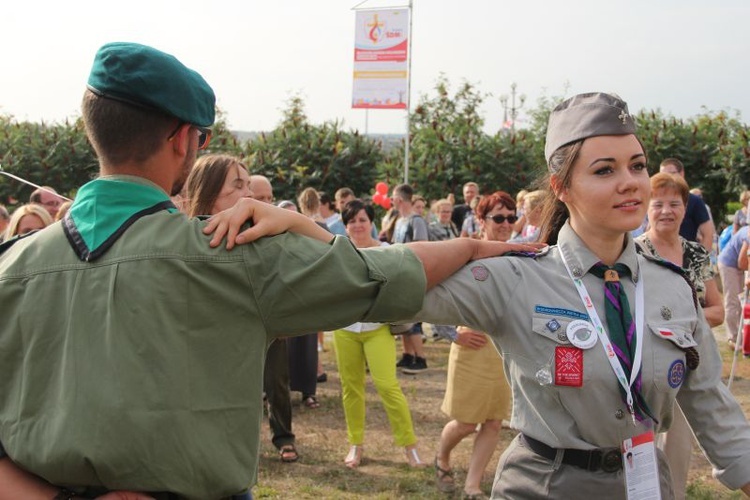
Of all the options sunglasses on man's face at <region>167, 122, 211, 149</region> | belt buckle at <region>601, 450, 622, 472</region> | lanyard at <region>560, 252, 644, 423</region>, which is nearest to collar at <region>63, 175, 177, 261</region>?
sunglasses on man's face at <region>167, 122, 211, 149</region>

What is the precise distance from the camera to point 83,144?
752 inches

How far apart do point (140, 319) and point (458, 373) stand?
13.5 ft

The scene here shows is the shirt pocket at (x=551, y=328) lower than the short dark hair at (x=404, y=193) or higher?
higher

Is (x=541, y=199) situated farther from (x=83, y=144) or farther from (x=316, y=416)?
(x=83, y=144)

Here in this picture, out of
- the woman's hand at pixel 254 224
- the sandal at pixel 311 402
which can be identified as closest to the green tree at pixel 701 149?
the sandal at pixel 311 402

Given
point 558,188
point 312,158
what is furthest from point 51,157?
point 558,188

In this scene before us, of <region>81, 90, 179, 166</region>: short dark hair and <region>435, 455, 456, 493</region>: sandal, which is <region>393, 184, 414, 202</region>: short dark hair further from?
<region>81, 90, 179, 166</region>: short dark hair

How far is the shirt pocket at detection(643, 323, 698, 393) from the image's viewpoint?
2.57m

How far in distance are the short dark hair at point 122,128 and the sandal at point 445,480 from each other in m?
4.49

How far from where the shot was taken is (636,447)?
2.54 meters

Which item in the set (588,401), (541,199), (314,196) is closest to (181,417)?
(588,401)

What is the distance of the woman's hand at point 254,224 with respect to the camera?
72.6 inches

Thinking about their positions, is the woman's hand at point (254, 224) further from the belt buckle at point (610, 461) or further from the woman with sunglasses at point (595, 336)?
the belt buckle at point (610, 461)

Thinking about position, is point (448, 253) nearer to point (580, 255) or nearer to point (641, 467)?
point (580, 255)
